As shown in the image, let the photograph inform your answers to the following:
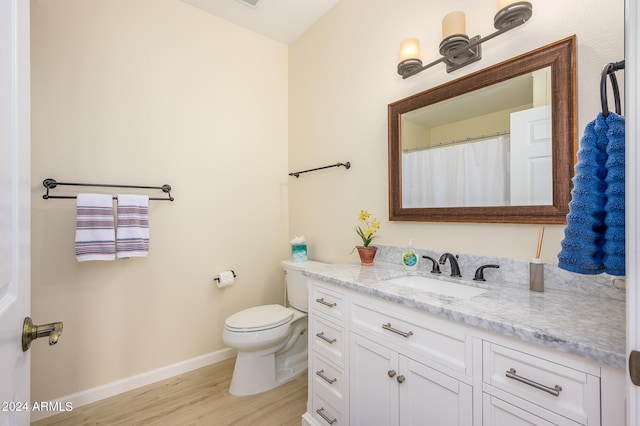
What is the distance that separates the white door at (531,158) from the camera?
1.20 meters

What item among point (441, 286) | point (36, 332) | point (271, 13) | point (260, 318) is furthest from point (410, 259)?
point (271, 13)

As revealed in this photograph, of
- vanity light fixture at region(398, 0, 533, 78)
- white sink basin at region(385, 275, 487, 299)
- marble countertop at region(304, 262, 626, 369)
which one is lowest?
white sink basin at region(385, 275, 487, 299)

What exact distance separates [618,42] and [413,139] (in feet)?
2.85

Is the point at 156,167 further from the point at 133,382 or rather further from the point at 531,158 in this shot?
the point at 531,158

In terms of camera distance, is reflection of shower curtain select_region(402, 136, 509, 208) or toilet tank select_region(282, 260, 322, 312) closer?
reflection of shower curtain select_region(402, 136, 509, 208)

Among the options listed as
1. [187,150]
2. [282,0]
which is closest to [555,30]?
[282,0]

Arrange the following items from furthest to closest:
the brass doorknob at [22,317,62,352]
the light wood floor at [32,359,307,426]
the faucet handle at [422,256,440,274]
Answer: the light wood floor at [32,359,307,426]
the faucet handle at [422,256,440,274]
the brass doorknob at [22,317,62,352]

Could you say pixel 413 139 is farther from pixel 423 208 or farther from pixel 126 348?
pixel 126 348

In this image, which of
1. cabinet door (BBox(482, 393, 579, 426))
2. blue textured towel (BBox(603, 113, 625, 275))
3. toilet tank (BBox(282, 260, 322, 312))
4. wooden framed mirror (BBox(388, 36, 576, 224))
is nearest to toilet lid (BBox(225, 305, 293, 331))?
toilet tank (BBox(282, 260, 322, 312))

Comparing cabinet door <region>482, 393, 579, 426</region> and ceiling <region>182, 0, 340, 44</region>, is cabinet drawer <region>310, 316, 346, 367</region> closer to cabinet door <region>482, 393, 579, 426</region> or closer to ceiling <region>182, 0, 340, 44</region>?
cabinet door <region>482, 393, 579, 426</region>

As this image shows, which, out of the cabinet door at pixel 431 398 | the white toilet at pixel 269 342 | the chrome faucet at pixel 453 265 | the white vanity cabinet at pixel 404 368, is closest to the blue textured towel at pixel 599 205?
the white vanity cabinet at pixel 404 368

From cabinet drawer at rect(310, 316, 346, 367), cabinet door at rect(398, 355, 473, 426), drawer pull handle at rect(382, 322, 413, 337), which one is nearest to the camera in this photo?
cabinet door at rect(398, 355, 473, 426)

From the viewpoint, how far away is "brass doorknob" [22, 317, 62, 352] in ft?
2.01

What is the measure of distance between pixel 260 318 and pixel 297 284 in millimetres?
381
